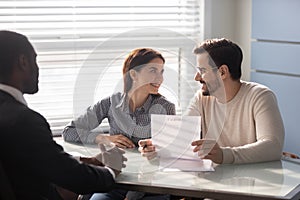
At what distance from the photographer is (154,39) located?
3.99 m

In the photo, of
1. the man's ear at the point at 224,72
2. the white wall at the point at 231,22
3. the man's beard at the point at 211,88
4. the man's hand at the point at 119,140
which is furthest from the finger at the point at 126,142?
the white wall at the point at 231,22

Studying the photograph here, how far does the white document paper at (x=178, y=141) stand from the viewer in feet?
7.43

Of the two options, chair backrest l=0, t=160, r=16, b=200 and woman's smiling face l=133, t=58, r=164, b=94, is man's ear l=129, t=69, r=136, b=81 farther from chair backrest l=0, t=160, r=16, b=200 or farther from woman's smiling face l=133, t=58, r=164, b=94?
chair backrest l=0, t=160, r=16, b=200

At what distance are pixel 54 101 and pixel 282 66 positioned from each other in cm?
147

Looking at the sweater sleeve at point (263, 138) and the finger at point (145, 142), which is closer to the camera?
the sweater sleeve at point (263, 138)

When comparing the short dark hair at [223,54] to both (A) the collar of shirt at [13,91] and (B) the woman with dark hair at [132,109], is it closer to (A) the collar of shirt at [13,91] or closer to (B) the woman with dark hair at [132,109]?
(B) the woman with dark hair at [132,109]

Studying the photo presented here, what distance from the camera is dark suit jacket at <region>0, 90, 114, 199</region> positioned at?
1.88 m

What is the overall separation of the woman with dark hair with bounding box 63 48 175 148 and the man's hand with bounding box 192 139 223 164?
363 mm

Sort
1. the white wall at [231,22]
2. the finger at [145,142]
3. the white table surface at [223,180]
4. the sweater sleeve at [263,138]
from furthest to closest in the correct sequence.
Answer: the white wall at [231,22] → the finger at [145,142] → the sweater sleeve at [263,138] → the white table surface at [223,180]

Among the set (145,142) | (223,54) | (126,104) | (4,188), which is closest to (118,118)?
(126,104)

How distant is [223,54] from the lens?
2.62 m

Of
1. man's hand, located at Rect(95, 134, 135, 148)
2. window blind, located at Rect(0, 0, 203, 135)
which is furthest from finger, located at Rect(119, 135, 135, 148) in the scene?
window blind, located at Rect(0, 0, 203, 135)

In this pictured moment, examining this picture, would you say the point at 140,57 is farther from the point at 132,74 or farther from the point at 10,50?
the point at 10,50

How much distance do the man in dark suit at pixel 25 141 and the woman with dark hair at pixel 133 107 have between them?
24.5 inches
